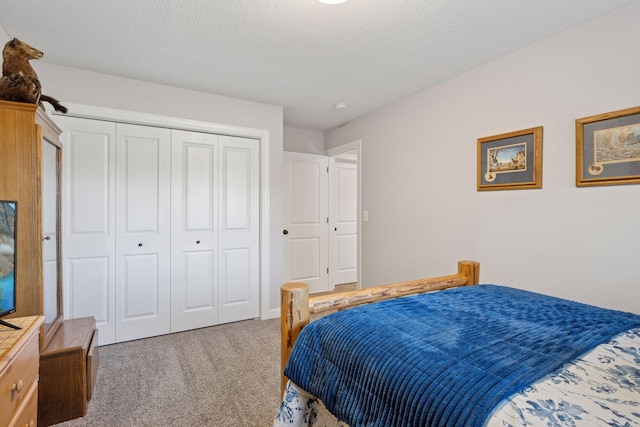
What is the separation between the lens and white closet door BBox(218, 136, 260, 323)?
3.26m

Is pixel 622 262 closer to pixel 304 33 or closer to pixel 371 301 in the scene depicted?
pixel 371 301

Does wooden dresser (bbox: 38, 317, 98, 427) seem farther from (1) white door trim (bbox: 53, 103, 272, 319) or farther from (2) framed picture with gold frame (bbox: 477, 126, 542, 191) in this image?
(2) framed picture with gold frame (bbox: 477, 126, 542, 191)

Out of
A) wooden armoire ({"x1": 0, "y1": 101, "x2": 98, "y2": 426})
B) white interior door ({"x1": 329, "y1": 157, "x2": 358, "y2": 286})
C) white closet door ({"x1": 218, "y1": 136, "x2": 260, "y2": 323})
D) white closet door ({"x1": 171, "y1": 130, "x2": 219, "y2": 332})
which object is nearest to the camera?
wooden armoire ({"x1": 0, "y1": 101, "x2": 98, "y2": 426})

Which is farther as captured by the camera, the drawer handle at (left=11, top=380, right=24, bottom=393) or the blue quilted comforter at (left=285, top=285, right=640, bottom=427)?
the drawer handle at (left=11, top=380, right=24, bottom=393)

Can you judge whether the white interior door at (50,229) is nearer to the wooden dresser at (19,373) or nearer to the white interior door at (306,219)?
the wooden dresser at (19,373)

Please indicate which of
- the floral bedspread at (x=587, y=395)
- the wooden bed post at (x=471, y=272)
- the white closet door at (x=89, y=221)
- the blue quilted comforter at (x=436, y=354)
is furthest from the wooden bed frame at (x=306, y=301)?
the white closet door at (x=89, y=221)

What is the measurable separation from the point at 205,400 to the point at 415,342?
5.02ft

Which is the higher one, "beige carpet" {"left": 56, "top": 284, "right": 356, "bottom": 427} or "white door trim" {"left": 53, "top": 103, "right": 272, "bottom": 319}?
"white door trim" {"left": 53, "top": 103, "right": 272, "bottom": 319}

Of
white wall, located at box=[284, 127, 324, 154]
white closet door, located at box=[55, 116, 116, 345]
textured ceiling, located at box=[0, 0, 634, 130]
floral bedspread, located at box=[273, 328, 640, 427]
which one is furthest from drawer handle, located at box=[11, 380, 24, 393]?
white wall, located at box=[284, 127, 324, 154]

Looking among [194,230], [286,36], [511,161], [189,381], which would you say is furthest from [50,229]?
[511,161]

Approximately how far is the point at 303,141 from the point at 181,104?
1.87 metres

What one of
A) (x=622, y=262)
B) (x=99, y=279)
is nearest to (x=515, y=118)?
(x=622, y=262)

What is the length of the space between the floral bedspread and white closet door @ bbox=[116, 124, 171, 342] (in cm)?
296

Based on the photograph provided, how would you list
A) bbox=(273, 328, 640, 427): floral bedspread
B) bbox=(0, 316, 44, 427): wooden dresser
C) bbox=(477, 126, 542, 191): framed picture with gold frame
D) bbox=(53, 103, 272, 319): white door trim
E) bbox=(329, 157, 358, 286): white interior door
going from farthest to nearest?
bbox=(329, 157, 358, 286): white interior door
bbox=(53, 103, 272, 319): white door trim
bbox=(477, 126, 542, 191): framed picture with gold frame
bbox=(0, 316, 44, 427): wooden dresser
bbox=(273, 328, 640, 427): floral bedspread
